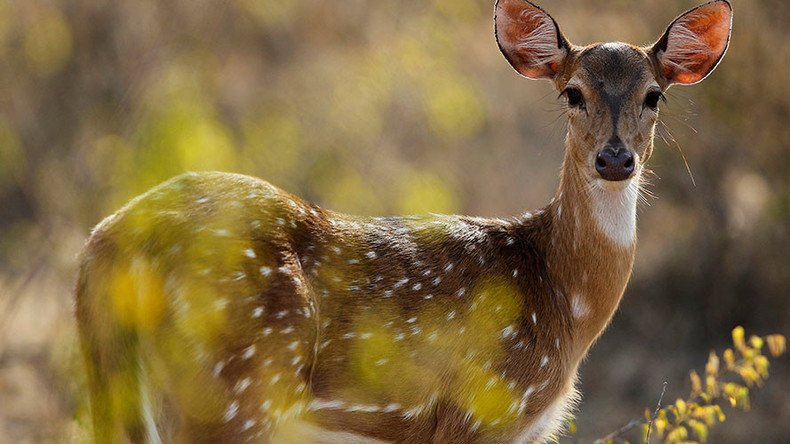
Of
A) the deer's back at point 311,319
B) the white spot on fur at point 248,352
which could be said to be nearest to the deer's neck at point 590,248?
the deer's back at point 311,319

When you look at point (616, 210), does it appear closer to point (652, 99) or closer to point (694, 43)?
point (652, 99)

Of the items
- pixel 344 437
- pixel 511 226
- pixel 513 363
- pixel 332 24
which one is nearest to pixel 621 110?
pixel 511 226

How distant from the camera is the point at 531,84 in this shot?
1717 centimetres

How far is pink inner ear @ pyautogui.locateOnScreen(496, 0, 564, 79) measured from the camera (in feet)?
25.9

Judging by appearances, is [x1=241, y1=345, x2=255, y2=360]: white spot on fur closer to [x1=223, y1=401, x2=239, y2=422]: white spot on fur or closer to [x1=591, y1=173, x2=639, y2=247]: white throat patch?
[x1=223, y1=401, x2=239, y2=422]: white spot on fur

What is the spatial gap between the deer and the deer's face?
0.01 metres

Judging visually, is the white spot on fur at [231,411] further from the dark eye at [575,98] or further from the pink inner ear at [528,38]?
the pink inner ear at [528,38]

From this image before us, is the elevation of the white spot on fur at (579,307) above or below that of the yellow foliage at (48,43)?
above

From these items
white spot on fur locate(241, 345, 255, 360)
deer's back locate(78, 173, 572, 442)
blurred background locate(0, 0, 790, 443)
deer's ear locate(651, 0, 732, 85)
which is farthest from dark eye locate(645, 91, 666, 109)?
white spot on fur locate(241, 345, 255, 360)

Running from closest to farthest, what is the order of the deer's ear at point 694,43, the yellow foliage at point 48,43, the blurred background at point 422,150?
the deer's ear at point 694,43
the blurred background at point 422,150
the yellow foliage at point 48,43

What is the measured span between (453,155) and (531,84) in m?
1.64

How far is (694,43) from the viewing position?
795 cm

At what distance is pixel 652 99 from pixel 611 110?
0.35m

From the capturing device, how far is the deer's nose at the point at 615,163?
23.1 feet
